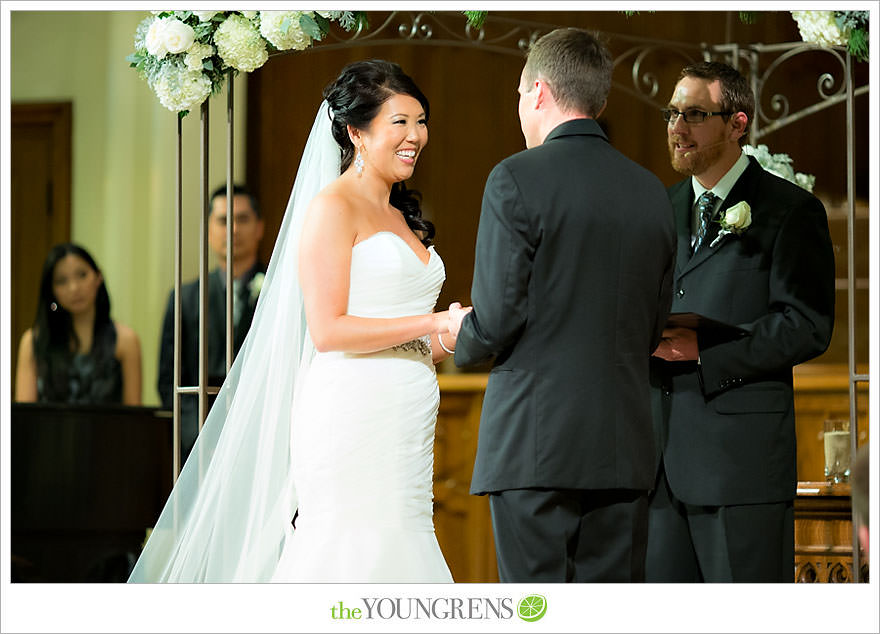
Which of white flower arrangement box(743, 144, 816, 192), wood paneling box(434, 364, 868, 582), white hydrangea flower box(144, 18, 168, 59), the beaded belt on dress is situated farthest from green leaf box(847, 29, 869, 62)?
wood paneling box(434, 364, 868, 582)

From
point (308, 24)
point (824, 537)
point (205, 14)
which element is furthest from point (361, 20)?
point (824, 537)

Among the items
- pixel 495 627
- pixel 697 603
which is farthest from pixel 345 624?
pixel 697 603

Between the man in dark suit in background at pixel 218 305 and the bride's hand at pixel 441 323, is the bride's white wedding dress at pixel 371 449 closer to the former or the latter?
the bride's hand at pixel 441 323

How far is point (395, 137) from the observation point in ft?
11.4

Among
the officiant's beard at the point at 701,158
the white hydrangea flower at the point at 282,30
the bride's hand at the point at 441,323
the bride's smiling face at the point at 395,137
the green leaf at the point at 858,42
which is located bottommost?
the bride's hand at the point at 441,323

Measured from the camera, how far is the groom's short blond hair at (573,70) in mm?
2908

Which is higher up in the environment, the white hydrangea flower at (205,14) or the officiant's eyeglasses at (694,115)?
the white hydrangea flower at (205,14)

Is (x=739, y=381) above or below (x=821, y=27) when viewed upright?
below

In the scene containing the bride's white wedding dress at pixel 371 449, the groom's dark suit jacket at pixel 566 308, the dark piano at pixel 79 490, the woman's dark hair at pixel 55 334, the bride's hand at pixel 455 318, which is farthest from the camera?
the woman's dark hair at pixel 55 334

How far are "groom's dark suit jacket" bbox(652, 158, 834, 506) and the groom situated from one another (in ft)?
1.08

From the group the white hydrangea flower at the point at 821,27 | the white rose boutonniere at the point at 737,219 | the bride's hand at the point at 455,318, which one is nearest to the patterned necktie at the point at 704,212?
the white rose boutonniere at the point at 737,219

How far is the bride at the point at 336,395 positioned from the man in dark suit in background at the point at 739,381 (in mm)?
661

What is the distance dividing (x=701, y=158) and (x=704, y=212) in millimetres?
160

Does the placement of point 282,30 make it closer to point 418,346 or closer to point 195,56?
point 195,56
